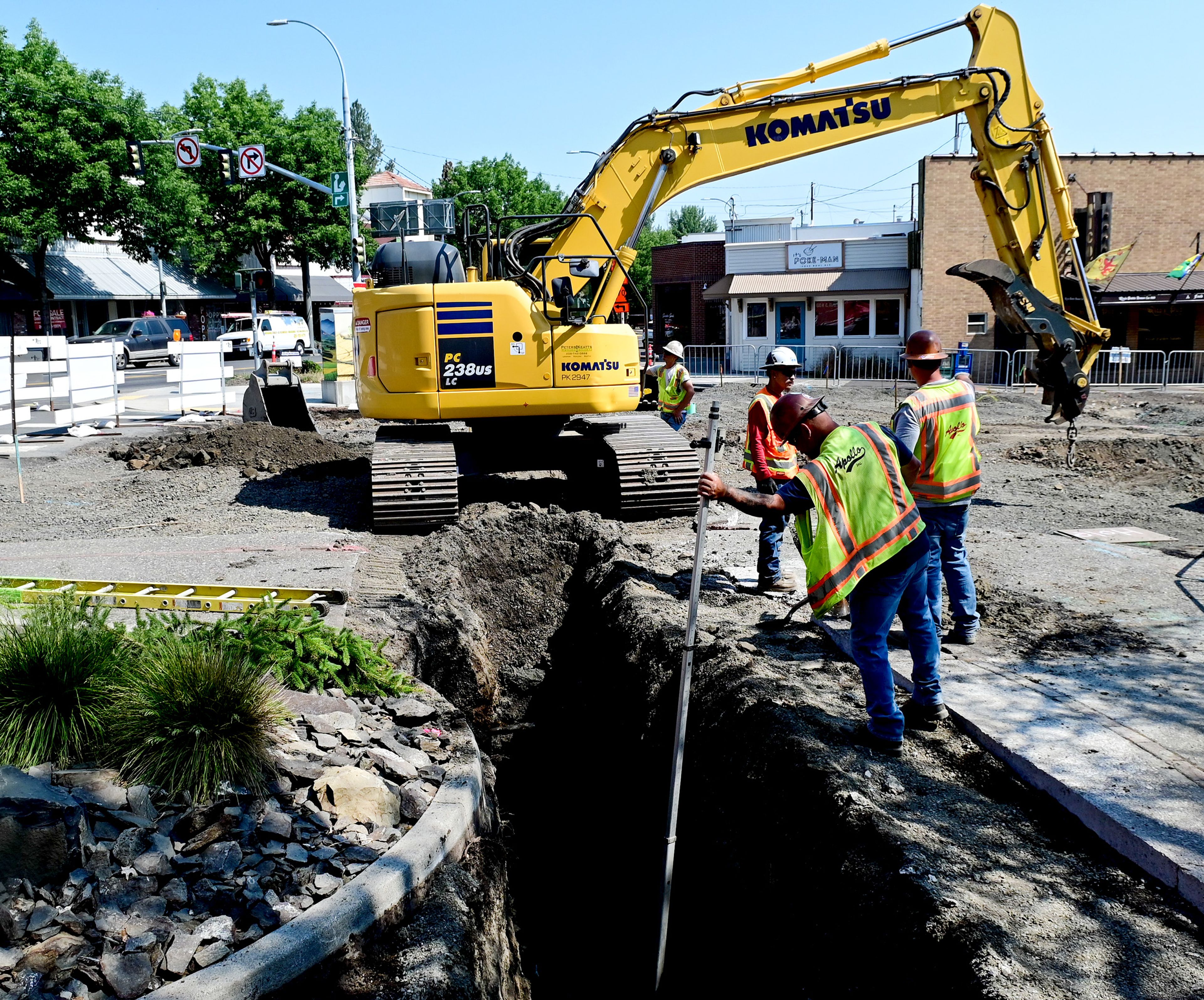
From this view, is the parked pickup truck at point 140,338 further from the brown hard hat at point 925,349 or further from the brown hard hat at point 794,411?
the brown hard hat at point 794,411

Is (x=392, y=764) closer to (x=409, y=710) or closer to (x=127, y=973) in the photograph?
(x=409, y=710)

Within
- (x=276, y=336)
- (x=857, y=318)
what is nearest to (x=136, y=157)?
(x=276, y=336)

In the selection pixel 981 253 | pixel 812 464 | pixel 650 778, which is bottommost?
pixel 650 778

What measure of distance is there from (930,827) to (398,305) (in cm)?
770

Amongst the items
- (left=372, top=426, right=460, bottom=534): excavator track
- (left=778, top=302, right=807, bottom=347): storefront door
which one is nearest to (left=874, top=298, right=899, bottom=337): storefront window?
(left=778, top=302, right=807, bottom=347): storefront door

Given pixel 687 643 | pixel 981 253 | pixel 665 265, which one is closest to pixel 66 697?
pixel 687 643

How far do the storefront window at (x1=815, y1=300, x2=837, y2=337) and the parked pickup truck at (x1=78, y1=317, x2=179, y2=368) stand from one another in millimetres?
23911

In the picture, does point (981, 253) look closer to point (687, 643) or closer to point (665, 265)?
point (665, 265)

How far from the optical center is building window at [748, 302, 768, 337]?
39.6 metres

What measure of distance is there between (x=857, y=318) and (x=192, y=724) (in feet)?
118

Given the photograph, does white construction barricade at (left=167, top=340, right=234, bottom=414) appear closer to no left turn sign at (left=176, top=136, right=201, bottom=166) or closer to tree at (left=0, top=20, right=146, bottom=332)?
no left turn sign at (left=176, top=136, right=201, bottom=166)

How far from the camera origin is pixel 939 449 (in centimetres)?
662

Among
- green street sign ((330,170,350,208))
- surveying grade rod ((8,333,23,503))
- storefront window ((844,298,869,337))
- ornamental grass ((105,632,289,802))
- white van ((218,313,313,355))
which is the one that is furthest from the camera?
white van ((218,313,313,355))

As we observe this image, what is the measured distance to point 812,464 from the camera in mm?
5250
